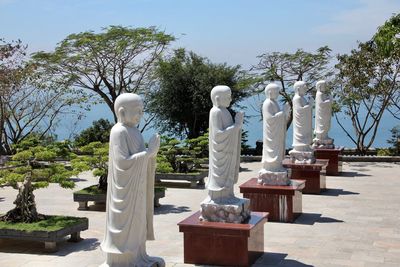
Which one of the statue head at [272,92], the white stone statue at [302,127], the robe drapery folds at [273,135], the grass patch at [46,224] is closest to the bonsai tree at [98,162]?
the grass patch at [46,224]

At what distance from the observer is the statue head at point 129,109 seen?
247 inches

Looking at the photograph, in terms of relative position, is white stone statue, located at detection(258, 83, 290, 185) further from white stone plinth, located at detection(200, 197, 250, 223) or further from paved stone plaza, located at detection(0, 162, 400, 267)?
white stone plinth, located at detection(200, 197, 250, 223)

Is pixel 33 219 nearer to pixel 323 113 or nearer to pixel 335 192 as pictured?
pixel 335 192

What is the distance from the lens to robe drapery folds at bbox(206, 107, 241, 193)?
838 centimetres

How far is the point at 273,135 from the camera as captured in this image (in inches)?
445

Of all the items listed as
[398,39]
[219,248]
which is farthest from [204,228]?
[398,39]

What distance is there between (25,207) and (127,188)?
4325 millimetres

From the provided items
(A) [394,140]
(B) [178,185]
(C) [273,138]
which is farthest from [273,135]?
(A) [394,140]

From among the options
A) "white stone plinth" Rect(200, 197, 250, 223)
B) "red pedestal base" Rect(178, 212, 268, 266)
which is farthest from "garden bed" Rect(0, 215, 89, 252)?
"white stone plinth" Rect(200, 197, 250, 223)

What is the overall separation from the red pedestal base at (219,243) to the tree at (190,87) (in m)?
15.7

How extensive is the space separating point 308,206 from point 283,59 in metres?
11.6

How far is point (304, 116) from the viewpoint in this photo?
15.1 meters

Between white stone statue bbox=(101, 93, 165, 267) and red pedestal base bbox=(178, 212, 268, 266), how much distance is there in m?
1.94

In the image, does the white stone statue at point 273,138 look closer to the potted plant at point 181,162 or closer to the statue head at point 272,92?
the statue head at point 272,92
